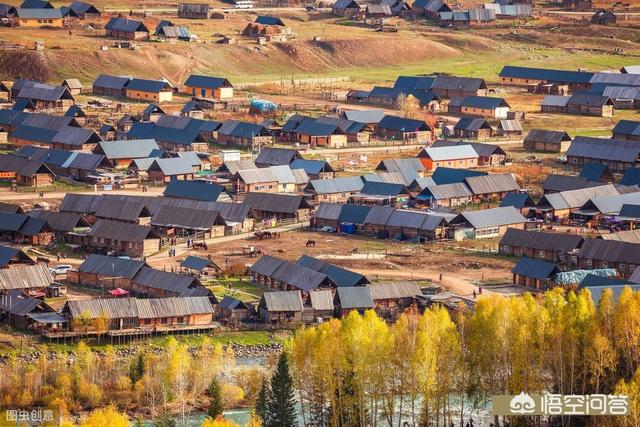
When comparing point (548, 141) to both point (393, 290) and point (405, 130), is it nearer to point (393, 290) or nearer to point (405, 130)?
point (405, 130)

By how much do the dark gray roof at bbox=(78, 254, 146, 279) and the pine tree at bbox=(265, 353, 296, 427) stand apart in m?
18.6

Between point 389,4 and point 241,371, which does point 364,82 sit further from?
point 241,371

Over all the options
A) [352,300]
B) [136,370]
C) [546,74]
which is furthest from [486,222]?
[546,74]

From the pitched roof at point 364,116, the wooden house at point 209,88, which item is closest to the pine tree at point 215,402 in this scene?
the pitched roof at point 364,116

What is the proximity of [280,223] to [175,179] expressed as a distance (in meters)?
12.2

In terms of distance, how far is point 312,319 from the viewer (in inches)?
2564

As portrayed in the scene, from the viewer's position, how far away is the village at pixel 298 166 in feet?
220

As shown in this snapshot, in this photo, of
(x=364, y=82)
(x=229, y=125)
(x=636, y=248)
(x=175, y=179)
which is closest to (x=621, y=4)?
(x=364, y=82)

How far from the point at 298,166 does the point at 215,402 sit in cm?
4450

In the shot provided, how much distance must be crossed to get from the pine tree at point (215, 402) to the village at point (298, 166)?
17.8 ft

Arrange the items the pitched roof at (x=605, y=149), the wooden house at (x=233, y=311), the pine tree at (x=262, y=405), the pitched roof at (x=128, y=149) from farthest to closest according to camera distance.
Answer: the pitched roof at (x=605, y=149) < the pitched roof at (x=128, y=149) < the wooden house at (x=233, y=311) < the pine tree at (x=262, y=405)

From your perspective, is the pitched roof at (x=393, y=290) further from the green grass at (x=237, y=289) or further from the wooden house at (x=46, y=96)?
the wooden house at (x=46, y=96)

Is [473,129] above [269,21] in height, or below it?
below

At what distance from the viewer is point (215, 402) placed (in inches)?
2047
